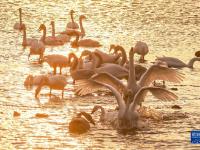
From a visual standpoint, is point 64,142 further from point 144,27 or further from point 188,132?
point 144,27

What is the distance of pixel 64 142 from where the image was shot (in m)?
18.6

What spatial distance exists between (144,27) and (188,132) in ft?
58.4

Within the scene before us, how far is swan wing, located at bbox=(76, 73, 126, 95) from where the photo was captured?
2083cm

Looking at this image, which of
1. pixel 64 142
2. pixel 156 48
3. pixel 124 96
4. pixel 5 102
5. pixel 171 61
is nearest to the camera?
pixel 64 142

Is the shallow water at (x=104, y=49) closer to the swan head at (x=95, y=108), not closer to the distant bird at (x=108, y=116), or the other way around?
the swan head at (x=95, y=108)

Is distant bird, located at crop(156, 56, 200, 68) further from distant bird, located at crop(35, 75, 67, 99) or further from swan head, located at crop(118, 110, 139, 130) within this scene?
swan head, located at crop(118, 110, 139, 130)

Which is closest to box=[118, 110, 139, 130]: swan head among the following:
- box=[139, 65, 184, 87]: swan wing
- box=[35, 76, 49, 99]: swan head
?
box=[139, 65, 184, 87]: swan wing

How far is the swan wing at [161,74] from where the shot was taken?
21422 millimetres

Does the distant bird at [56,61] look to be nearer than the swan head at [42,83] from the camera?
No

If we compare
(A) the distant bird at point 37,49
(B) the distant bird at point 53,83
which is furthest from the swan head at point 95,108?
(A) the distant bird at point 37,49

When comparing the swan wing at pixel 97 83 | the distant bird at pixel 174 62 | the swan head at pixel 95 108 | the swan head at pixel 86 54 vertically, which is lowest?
the distant bird at pixel 174 62

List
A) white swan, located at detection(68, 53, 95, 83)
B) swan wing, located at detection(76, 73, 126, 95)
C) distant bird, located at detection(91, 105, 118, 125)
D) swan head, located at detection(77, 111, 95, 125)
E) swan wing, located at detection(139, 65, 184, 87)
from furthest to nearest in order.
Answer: white swan, located at detection(68, 53, 95, 83) → swan wing, located at detection(139, 65, 184, 87) → swan wing, located at detection(76, 73, 126, 95) → distant bird, located at detection(91, 105, 118, 125) → swan head, located at detection(77, 111, 95, 125)

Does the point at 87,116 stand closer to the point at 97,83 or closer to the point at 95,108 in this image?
the point at 95,108

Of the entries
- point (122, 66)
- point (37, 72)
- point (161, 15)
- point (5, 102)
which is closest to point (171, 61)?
point (122, 66)
